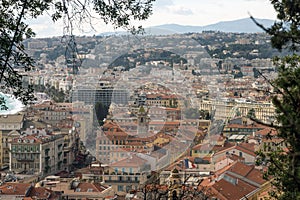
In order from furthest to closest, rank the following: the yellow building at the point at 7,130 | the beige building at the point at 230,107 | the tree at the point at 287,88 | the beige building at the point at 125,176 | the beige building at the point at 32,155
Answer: the beige building at the point at 230,107
the yellow building at the point at 7,130
the beige building at the point at 32,155
the beige building at the point at 125,176
the tree at the point at 287,88

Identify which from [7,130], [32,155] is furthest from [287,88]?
[7,130]

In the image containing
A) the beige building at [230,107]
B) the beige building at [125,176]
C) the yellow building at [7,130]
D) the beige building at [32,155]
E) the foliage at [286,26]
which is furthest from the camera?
the beige building at [230,107]

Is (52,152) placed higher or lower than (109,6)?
lower

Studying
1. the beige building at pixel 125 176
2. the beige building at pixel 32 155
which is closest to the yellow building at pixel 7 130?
the beige building at pixel 32 155

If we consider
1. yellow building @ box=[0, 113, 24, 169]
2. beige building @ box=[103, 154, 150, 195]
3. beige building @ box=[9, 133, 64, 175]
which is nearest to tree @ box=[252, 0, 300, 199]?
beige building @ box=[103, 154, 150, 195]

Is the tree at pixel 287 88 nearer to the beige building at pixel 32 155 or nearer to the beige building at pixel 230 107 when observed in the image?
the beige building at pixel 32 155

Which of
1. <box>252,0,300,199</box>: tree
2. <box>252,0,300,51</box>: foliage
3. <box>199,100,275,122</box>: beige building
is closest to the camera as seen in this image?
<box>252,0,300,199</box>: tree

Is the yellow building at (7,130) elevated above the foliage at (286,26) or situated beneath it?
situated beneath

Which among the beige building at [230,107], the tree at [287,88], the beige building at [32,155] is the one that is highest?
the tree at [287,88]

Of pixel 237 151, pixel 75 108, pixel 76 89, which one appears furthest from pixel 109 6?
pixel 76 89

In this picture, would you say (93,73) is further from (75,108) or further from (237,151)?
(237,151)

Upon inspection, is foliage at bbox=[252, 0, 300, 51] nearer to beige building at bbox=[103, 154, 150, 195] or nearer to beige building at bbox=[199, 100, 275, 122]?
beige building at bbox=[103, 154, 150, 195]
